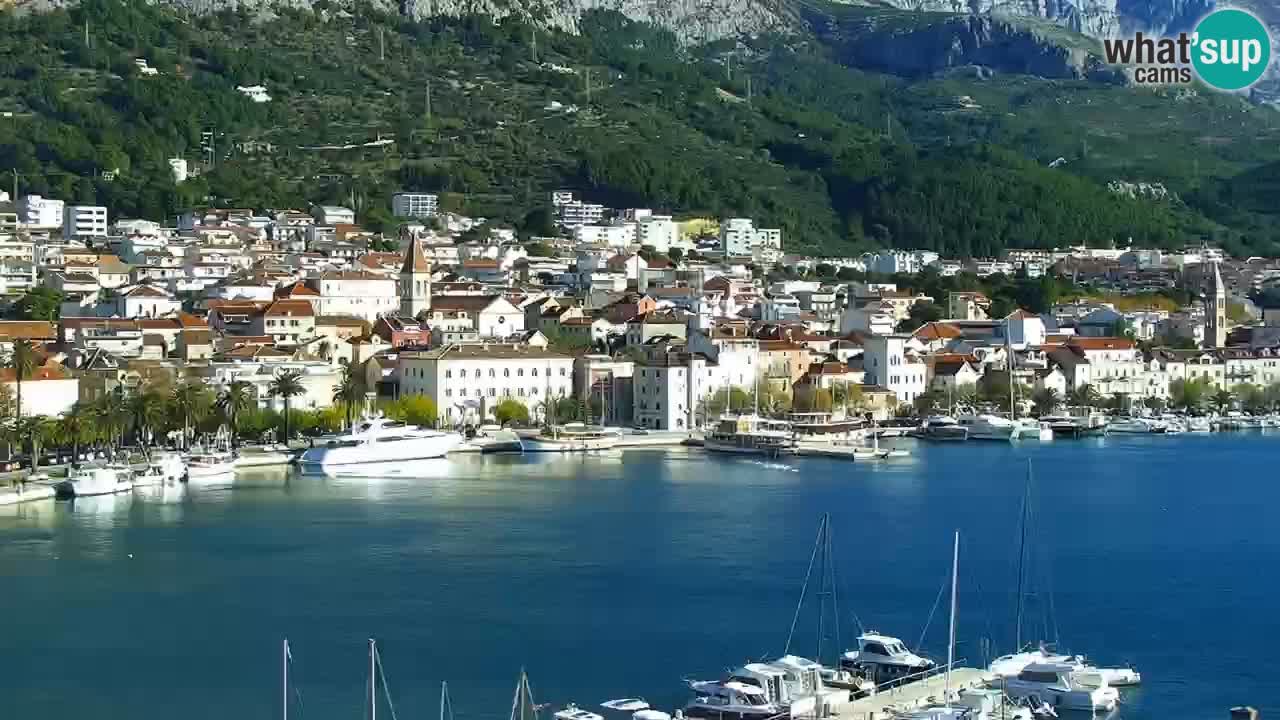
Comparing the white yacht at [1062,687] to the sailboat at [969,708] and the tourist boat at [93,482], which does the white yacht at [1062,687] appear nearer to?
the sailboat at [969,708]

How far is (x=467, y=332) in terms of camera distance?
52.5m

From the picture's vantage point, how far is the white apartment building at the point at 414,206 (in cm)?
7144

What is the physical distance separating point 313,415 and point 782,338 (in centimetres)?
1301

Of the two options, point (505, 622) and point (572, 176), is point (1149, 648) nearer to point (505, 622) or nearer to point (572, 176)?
point (505, 622)

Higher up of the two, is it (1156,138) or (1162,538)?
(1156,138)

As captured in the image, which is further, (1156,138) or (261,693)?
(1156,138)

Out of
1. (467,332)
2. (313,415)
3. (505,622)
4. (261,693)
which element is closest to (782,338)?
(467,332)

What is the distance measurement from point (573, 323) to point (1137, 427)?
12065 millimetres

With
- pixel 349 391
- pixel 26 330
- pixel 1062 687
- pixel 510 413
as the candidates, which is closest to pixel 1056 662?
pixel 1062 687

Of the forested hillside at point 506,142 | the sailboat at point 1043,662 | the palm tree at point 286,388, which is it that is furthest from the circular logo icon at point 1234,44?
the sailboat at point 1043,662

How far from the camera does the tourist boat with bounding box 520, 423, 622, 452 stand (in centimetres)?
4281

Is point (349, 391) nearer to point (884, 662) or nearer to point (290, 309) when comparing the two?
point (290, 309)

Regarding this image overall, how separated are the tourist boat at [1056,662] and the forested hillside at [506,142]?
4956 cm

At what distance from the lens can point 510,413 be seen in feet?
151
